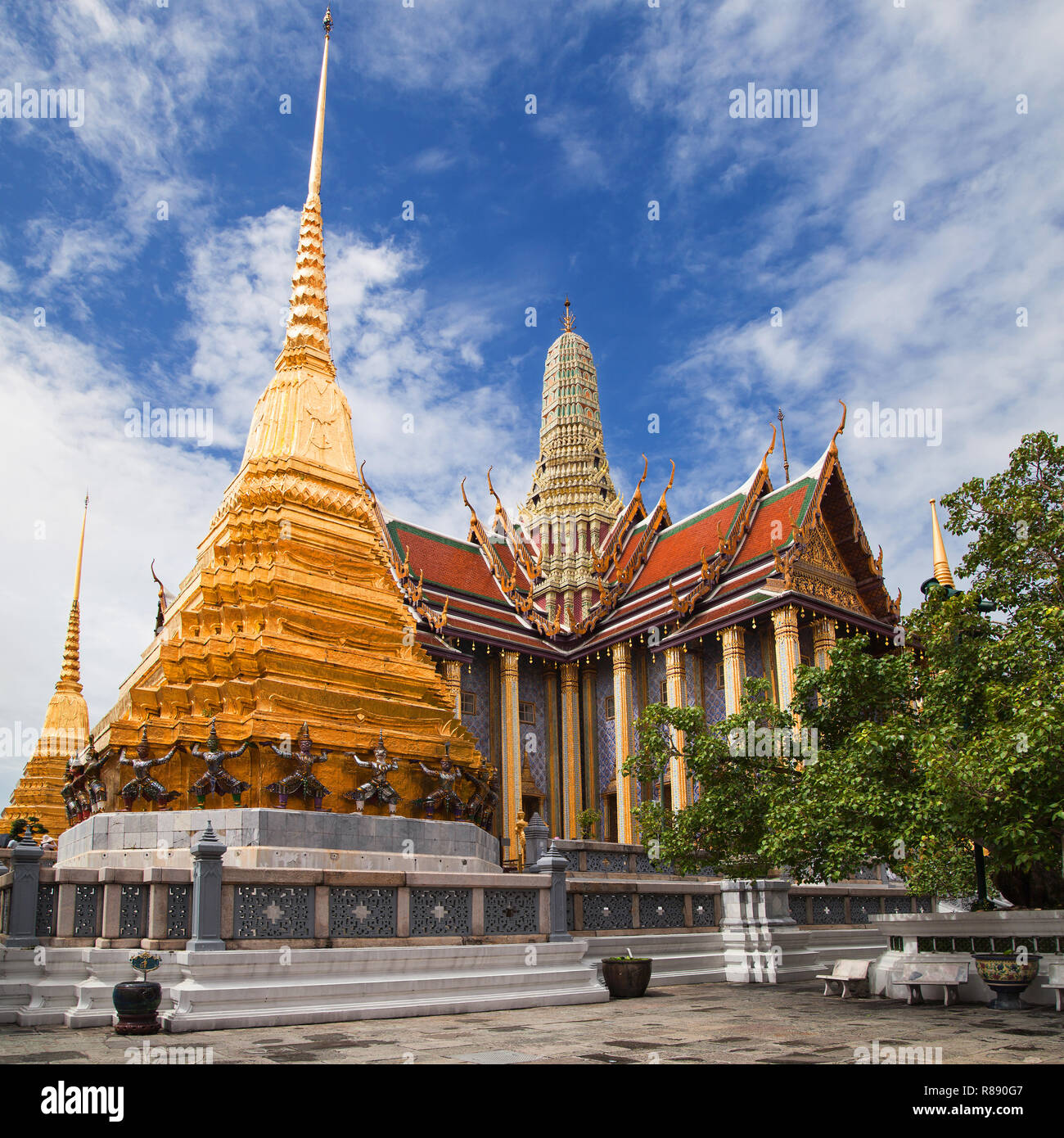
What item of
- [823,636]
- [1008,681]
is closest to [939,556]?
[823,636]

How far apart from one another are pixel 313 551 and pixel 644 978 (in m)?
8.83

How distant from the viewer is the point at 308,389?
749 inches

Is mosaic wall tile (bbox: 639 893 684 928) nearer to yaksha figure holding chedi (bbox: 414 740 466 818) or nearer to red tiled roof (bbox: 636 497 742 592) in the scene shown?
yaksha figure holding chedi (bbox: 414 740 466 818)

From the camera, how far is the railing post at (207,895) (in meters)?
9.34

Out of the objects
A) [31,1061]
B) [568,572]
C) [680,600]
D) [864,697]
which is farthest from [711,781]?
[568,572]

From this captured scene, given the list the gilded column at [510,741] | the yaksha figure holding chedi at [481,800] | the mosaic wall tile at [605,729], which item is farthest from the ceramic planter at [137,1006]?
the mosaic wall tile at [605,729]

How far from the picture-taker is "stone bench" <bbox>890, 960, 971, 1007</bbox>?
35.3 feet

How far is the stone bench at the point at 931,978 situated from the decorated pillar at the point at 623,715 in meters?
18.0

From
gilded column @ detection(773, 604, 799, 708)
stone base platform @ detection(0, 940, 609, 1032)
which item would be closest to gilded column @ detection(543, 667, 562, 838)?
gilded column @ detection(773, 604, 799, 708)

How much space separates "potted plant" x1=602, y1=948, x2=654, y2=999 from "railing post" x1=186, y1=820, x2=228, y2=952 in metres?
4.73

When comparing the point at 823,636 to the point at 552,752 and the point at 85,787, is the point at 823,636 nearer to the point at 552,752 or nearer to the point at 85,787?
the point at 552,752

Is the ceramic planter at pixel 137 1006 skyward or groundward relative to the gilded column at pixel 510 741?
groundward

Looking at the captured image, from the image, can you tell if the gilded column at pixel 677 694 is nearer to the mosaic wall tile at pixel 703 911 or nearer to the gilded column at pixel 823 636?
the gilded column at pixel 823 636
